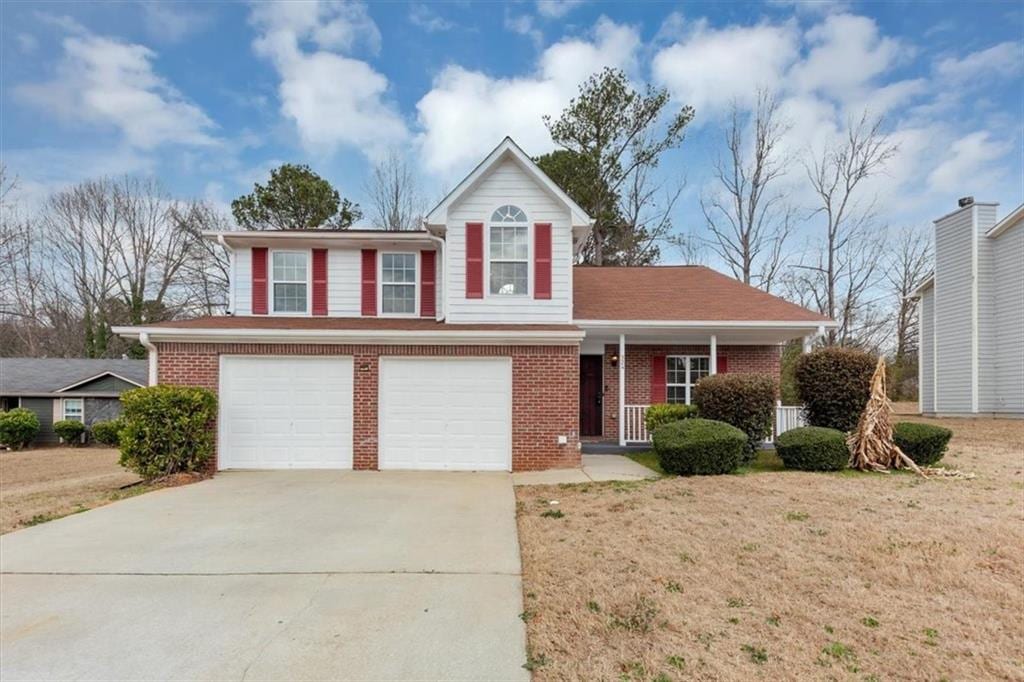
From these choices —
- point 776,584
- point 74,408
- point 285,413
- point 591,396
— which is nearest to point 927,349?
point 591,396

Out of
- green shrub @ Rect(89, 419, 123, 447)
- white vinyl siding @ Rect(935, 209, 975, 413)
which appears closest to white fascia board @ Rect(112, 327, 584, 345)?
green shrub @ Rect(89, 419, 123, 447)

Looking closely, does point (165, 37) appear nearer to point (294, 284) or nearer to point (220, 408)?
point (294, 284)

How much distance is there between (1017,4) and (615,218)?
13.6 meters

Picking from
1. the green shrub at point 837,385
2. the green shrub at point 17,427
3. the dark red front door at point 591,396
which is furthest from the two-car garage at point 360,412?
the green shrub at point 17,427

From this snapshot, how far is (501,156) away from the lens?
35.2 ft

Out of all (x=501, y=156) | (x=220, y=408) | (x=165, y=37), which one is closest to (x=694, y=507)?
(x=501, y=156)

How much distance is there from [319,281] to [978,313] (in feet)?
71.2

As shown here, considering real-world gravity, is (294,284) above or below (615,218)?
below

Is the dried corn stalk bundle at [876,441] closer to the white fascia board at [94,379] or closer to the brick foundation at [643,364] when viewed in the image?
the brick foundation at [643,364]

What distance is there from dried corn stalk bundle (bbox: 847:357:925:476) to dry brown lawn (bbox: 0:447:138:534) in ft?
39.5

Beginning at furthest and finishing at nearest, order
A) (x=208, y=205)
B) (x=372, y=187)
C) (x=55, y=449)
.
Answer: (x=208, y=205) → (x=372, y=187) → (x=55, y=449)

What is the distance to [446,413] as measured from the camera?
32.9 ft

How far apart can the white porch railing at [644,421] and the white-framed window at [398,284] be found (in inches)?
223

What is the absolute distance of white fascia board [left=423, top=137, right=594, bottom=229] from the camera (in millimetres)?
10648
